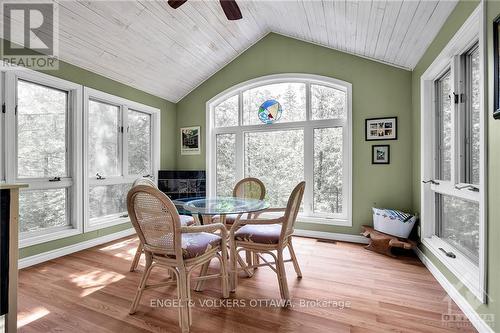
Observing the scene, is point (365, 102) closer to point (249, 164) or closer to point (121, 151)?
point (249, 164)

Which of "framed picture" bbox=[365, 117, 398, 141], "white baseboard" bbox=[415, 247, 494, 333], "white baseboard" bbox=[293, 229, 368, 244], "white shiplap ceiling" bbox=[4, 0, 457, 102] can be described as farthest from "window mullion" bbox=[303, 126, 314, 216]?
"white baseboard" bbox=[415, 247, 494, 333]

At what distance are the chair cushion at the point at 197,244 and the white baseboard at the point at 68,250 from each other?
2.11m

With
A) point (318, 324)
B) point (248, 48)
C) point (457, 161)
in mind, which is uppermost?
point (248, 48)

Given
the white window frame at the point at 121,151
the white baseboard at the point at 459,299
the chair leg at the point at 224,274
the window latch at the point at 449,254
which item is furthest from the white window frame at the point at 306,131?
the chair leg at the point at 224,274

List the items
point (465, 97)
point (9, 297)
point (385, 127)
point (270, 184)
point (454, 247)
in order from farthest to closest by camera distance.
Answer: point (270, 184)
point (385, 127)
point (454, 247)
point (465, 97)
point (9, 297)

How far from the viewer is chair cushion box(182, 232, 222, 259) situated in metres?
1.71

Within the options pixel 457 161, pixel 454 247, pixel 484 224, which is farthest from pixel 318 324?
pixel 457 161

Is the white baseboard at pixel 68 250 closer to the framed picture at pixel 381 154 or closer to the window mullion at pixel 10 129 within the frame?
the window mullion at pixel 10 129

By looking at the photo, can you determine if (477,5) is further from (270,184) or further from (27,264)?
(27,264)

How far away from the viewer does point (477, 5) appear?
1619mm

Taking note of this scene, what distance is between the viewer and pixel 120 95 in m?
3.74

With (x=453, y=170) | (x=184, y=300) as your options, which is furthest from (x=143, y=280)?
(x=453, y=170)

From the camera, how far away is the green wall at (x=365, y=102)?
A: 327cm

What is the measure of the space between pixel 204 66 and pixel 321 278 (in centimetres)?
365
